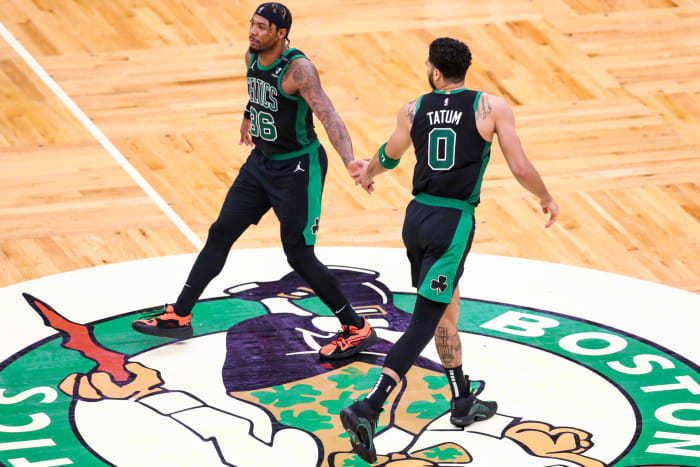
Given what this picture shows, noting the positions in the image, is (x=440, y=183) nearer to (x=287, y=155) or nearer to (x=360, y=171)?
(x=360, y=171)

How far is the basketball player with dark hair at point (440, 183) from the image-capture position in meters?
5.70

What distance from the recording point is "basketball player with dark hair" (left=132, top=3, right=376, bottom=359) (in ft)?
21.3

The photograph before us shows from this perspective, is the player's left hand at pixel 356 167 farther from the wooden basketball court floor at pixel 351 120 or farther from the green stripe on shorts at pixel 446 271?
the wooden basketball court floor at pixel 351 120

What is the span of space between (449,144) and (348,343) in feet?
5.43

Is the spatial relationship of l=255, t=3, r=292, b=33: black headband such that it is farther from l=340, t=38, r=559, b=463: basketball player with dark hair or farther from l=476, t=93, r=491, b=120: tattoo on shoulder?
l=476, t=93, r=491, b=120: tattoo on shoulder

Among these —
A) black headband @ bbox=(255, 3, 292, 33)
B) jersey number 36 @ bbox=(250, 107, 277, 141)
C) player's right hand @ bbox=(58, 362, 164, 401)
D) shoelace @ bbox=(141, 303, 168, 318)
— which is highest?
black headband @ bbox=(255, 3, 292, 33)

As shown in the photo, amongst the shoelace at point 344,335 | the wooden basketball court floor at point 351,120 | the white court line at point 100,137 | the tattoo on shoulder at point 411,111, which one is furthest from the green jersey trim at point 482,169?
the white court line at point 100,137

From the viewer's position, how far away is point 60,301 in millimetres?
7719

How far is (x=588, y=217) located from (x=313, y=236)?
302 cm

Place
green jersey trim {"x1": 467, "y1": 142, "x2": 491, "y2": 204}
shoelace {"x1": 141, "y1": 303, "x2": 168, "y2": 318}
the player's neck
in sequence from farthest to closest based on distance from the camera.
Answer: shoelace {"x1": 141, "y1": 303, "x2": 168, "y2": 318}, the player's neck, green jersey trim {"x1": 467, "y1": 142, "x2": 491, "y2": 204}

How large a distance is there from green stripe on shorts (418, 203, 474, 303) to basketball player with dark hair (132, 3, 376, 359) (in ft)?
2.45

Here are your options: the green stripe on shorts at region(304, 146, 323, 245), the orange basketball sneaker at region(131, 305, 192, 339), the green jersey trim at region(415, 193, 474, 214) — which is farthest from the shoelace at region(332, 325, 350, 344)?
the green jersey trim at region(415, 193, 474, 214)

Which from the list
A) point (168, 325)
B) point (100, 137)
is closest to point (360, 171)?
point (168, 325)

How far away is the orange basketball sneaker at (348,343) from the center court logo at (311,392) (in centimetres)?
7
